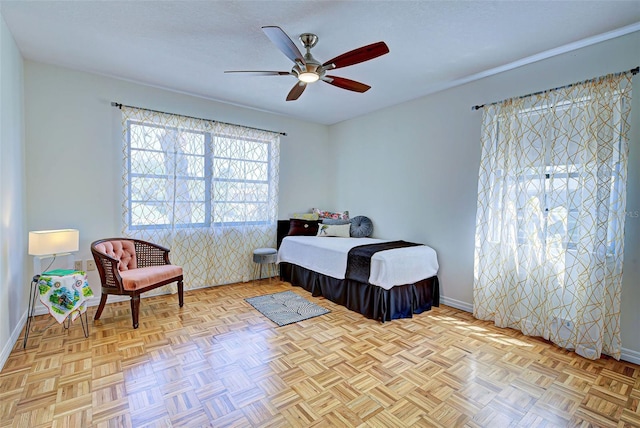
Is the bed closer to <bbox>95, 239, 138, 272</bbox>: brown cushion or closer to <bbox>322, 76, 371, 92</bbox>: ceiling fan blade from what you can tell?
<bbox>322, 76, 371, 92</bbox>: ceiling fan blade

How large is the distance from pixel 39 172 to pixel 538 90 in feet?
16.6

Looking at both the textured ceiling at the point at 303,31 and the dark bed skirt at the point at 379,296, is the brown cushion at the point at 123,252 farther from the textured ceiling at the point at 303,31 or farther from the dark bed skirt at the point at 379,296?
the dark bed skirt at the point at 379,296

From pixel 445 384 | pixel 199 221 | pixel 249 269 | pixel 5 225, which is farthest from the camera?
pixel 249 269

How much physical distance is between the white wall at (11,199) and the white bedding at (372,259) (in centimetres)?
283

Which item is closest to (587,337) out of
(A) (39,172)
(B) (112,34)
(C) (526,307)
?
(C) (526,307)

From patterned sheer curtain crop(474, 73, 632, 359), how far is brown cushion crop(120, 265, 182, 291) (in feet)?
10.9

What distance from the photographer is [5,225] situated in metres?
2.29

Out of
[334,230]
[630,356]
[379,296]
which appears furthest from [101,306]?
[630,356]

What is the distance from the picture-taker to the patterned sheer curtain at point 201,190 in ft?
11.8

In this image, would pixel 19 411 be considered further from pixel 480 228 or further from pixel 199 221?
pixel 480 228

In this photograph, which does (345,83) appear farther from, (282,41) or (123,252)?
(123,252)

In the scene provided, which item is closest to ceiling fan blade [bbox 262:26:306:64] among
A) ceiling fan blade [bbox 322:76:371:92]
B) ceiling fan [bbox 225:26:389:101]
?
ceiling fan [bbox 225:26:389:101]

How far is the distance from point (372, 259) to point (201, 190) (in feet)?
8.10

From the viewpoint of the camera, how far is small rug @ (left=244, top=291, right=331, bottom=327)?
3.15m
